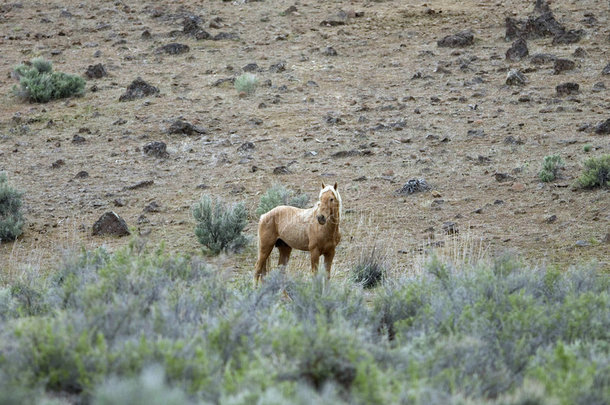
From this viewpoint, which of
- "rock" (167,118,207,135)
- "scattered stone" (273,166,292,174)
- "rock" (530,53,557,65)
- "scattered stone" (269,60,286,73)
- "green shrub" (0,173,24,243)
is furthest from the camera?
"scattered stone" (269,60,286,73)

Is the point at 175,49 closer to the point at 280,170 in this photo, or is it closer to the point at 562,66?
the point at 280,170

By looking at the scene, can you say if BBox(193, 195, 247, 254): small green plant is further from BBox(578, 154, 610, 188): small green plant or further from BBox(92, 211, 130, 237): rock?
BBox(578, 154, 610, 188): small green plant

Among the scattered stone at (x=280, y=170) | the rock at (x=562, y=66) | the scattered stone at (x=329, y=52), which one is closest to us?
the scattered stone at (x=280, y=170)

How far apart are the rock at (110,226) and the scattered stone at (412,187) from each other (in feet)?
15.1

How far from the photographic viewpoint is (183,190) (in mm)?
14477

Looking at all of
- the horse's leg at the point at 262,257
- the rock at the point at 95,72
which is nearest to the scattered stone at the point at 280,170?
the horse's leg at the point at 262,257

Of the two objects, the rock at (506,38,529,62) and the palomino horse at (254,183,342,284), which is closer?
the palomino horse at (254,183,342,284)

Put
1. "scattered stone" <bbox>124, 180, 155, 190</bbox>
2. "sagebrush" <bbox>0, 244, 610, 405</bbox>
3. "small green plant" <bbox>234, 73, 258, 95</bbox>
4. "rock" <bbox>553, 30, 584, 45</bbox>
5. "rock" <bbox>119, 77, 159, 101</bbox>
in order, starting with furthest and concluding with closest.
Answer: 1. "rock" <bbox>553, 30, 584, 45</bbox>
2. "rock" <bbox>119, 77, 159, 101</bbox>
3. "small green plant" <bbox>234, 73, 258, 95</bbox>
4. "scattered stone" <bbox>124, 180, 155, 190</bbox>
5. "sagebrush" <bbox>0, 244, 610, 405</bbox>

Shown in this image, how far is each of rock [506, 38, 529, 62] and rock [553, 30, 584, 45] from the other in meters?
1.45

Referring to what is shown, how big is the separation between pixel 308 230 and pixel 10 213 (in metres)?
6.10

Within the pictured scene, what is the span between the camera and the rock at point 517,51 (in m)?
20.4

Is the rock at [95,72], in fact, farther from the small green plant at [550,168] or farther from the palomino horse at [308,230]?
the palomino horse at [308,230]

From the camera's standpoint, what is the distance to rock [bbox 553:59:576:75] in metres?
19.1

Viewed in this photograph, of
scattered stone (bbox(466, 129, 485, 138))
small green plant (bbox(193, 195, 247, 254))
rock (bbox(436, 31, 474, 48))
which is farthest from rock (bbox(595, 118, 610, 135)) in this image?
rock (bbox(436, 31, 474, 48))
